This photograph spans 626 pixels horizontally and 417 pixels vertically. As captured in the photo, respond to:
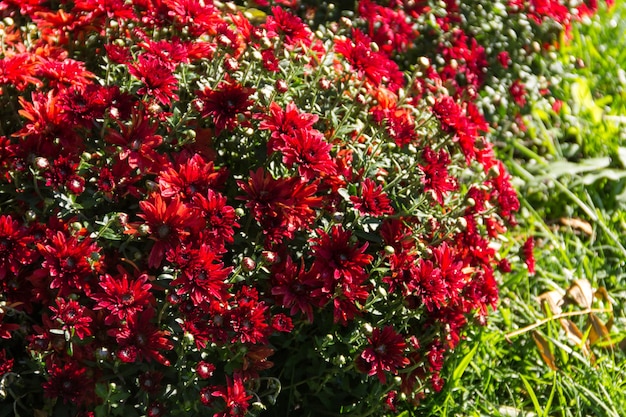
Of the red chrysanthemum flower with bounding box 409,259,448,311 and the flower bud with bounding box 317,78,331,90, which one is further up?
the flower bud with bounding box 317,78,331,90

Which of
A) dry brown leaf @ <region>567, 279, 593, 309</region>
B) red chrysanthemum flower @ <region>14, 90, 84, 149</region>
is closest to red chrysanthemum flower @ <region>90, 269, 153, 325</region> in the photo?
red chrysanthemum flower @ <region>14, 90, 84, 149</region>

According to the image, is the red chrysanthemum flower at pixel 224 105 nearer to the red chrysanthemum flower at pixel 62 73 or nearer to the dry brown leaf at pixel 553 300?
the red chrysanthemum flower at pixel 62 73

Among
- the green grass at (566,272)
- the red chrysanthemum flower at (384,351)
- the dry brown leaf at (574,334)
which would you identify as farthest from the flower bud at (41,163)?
the dry brown leaf at (574,334)

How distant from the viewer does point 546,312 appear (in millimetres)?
2922

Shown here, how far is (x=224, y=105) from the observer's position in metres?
2.00

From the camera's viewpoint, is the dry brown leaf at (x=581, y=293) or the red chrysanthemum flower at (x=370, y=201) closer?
the red chrysanthemum flower at (x=370, y=201)

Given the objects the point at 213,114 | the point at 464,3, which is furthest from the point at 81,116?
the point at 464,3

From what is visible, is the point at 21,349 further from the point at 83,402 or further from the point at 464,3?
the point at 464,3

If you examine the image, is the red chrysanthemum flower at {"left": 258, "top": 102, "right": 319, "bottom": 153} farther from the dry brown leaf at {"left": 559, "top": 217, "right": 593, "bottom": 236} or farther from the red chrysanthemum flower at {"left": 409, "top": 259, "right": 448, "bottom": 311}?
the dry brown leaf at {"left": 559, "top": 217, "right": 593, "bottom": 236}

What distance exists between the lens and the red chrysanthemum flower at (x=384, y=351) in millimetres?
1990

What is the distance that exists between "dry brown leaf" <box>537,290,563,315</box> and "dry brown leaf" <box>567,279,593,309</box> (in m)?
0.06

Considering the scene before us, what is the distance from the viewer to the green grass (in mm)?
2568

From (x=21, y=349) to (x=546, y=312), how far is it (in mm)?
1850

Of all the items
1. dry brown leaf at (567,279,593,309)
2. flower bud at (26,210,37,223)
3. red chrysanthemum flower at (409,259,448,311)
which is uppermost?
red chrysanthemum flower at (409,259,448,311)
